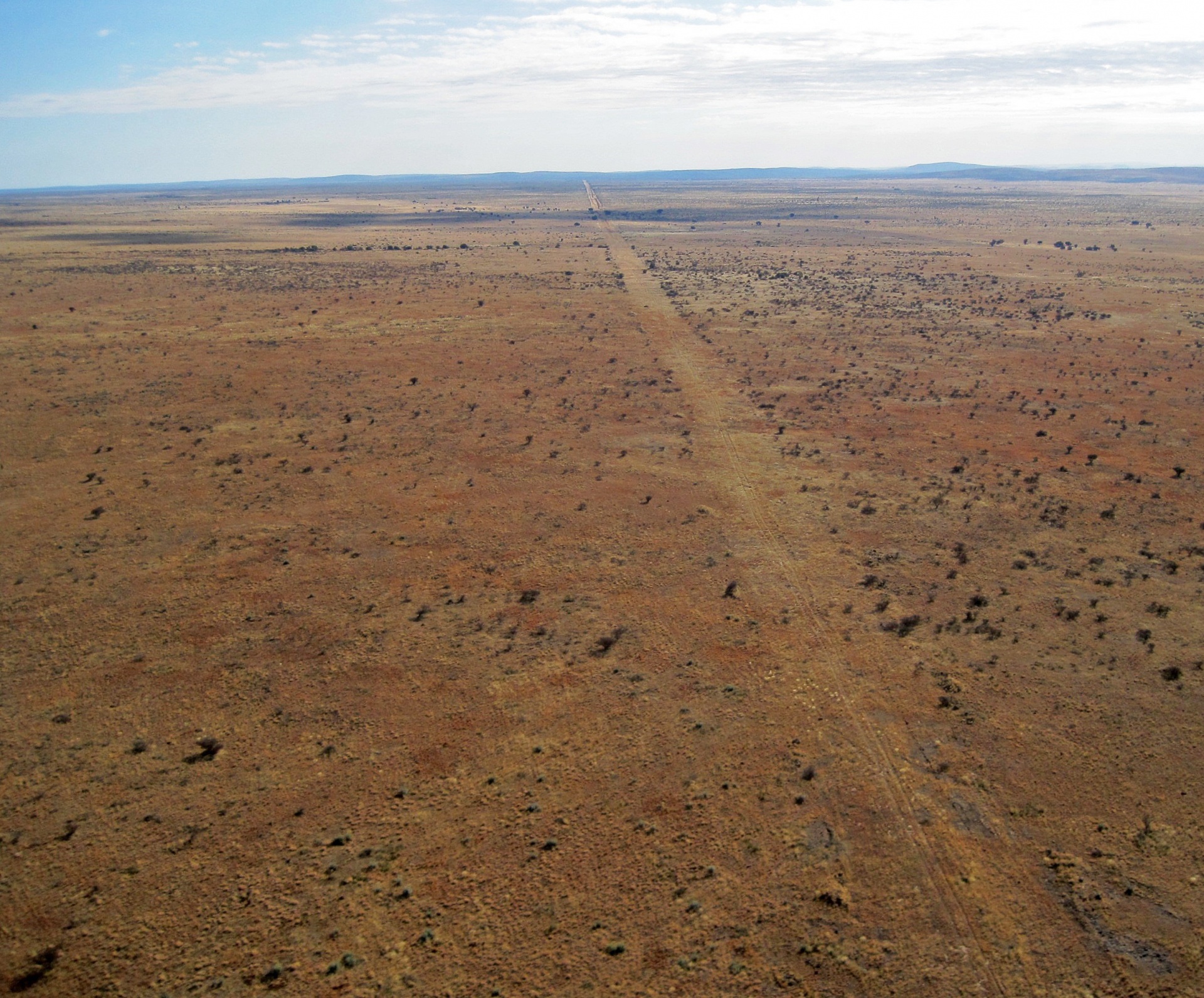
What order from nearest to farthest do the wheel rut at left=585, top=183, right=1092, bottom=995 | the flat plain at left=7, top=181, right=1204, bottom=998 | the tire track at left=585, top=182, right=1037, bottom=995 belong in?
1. the wheel rut at left=585, top=183, right=1092, bottom=995
2. the tire track at left=585, top=182, right=1037, bottom=995
3. the flat plain at left=7, top=181, right=1204, bottom=998

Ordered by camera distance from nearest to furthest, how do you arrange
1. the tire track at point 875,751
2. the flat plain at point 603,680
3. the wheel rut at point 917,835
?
the wheel rut at point 917,835 < the tire track at point 875,751 < the flat plain at point 603,680

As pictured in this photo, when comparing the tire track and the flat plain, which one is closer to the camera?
the tire track

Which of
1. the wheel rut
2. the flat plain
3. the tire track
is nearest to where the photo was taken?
the wheel rut

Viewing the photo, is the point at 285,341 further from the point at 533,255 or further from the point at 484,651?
the point at 533,255

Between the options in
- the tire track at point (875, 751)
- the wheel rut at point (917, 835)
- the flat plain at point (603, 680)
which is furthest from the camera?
the flat plain at point (603, 680)

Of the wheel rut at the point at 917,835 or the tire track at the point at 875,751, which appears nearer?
the wheel rut at the point at 917,835

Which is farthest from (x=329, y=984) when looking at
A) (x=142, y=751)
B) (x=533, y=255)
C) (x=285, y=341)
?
(x=533, y=255)

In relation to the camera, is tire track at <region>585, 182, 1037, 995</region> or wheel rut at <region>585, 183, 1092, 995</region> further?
tire track at <region>585, 182, 1037, 995</region>

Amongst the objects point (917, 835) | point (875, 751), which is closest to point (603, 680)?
point (875, 751)
